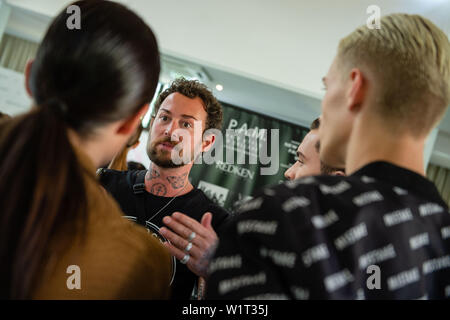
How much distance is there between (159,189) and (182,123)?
13.8 inches

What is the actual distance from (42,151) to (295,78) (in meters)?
3.11

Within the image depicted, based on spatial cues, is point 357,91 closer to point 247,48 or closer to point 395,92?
point 395,92

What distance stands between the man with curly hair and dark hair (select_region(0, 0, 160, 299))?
0.54 metres

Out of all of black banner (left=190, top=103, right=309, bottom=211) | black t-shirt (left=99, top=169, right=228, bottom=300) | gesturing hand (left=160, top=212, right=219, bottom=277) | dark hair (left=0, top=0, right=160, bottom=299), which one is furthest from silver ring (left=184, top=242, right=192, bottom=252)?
black banner (left=190, top=103, right=309, bottom=211)

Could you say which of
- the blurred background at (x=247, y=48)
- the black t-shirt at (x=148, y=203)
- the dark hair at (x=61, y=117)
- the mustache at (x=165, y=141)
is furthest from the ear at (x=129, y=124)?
the blurred background at (x=247, y=48)

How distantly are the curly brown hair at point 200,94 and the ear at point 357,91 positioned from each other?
1.18 metres

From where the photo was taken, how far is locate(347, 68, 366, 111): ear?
66 centimetres

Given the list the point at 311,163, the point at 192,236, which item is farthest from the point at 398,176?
the point at 311,163

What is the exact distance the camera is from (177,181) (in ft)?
5.24

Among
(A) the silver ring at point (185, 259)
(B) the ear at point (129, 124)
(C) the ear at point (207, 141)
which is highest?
(B) the ear at point (129, 124)

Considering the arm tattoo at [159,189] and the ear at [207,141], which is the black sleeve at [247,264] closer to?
the arm tattoo at [159,189]

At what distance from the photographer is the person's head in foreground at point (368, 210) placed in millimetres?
530

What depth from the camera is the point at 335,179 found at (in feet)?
1.94
